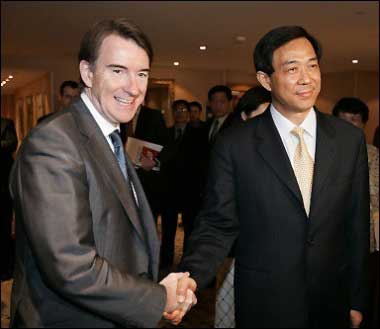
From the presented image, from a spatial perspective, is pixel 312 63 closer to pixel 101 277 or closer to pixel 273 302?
pixel 273 302

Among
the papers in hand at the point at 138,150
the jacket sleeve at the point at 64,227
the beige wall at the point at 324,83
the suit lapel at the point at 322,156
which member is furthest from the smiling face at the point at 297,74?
the beige wall at the point at 324,83

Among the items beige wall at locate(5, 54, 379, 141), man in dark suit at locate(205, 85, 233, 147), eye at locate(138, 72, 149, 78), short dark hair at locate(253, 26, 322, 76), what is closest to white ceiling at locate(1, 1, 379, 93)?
beige wall at locate(5, 54, 379, 141)

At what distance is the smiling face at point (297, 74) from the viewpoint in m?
1.54

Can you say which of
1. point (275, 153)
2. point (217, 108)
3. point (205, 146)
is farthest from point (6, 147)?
point (275, 153)

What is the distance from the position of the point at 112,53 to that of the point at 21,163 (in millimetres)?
338

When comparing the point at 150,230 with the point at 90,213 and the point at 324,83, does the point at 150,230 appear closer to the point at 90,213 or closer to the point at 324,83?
the point at 90,213

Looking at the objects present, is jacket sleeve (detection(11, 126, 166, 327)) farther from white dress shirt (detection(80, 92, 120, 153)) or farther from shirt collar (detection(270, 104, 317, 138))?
shirt collar (detection(270, 104, 317, 138))

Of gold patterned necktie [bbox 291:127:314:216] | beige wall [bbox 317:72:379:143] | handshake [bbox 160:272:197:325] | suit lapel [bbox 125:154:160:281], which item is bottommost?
handshake [bbox 160:272:197:325]

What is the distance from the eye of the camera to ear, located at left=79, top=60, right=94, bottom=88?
115 cm

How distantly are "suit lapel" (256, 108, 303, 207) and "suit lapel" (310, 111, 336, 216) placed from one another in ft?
0.21

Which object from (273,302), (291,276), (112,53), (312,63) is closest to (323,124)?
(312,63)

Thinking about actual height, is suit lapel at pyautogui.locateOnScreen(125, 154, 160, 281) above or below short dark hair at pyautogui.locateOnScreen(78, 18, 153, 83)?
below

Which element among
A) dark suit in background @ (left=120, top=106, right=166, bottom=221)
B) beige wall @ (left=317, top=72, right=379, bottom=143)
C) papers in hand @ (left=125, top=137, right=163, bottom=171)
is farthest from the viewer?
beige wall @ (left=317, top=72, right=379, bottom=143)

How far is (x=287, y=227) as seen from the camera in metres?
1.56
